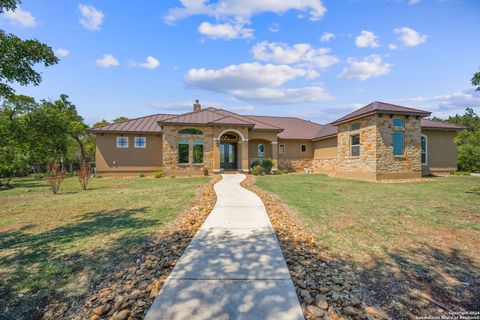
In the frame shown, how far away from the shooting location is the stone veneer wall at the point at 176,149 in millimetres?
18719

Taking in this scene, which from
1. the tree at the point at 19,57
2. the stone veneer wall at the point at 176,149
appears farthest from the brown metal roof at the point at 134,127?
the tree at the point at 19,57

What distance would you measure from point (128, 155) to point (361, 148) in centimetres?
1861

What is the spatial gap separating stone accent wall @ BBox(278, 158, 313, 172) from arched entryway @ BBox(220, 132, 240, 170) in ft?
16.5

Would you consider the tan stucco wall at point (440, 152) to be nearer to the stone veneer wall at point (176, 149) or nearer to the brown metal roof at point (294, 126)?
the brown metal roof at point (294, 126)

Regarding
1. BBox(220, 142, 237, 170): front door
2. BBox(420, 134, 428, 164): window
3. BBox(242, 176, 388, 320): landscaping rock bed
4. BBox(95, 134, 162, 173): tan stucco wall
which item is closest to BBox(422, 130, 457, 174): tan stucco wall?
BBox(420, 134, 428, 164): window

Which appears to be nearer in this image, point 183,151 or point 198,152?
point 183,151

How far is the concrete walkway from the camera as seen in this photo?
2377mm

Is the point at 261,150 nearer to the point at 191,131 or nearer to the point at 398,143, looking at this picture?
the point at 191,131

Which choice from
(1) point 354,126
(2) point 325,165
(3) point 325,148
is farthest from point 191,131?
(2) point 325,165

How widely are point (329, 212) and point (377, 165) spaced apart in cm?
1019

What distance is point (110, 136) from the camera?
64.7 feet

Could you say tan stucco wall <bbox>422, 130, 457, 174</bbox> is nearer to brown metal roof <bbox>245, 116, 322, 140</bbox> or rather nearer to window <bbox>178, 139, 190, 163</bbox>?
brown metal roof <bbox>245, 116, 322, 140</bbox>

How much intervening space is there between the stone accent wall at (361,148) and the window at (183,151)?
484 inches

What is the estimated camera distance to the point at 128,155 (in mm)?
20047
